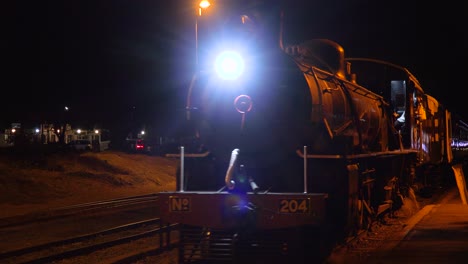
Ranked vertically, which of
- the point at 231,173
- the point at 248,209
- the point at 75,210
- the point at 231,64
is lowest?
the point at 75,210

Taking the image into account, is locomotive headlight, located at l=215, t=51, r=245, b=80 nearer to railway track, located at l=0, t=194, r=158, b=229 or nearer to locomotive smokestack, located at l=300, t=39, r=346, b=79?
locomotive smokestack, located at l=300, t=39, r=346, b=79

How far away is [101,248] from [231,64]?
4.95m

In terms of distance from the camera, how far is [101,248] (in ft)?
37.0

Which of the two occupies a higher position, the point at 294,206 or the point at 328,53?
the point at 328,53

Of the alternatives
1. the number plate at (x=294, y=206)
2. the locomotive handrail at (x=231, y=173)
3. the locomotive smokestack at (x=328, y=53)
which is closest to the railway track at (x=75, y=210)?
the locomotive handrail at (x=231, y=173)

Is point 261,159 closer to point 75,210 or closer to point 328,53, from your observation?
point 328,53

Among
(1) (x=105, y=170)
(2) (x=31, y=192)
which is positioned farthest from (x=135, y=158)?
(2) (x=31, y=192)

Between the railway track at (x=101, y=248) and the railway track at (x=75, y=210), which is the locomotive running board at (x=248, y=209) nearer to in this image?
the railway track at (x=101, y=248)

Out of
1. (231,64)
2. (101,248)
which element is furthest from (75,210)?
(231,64)

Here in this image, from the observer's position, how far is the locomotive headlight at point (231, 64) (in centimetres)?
908

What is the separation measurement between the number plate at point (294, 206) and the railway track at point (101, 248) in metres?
1.96

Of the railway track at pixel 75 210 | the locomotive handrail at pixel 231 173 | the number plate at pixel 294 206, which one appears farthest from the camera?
the railway track at pixel 75 210

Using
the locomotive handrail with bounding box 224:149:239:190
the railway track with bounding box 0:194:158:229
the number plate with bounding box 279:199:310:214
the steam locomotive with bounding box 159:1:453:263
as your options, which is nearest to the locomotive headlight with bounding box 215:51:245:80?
the steam locomotive with bounding box 159:1:453:263

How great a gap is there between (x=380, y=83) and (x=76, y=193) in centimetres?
1467
